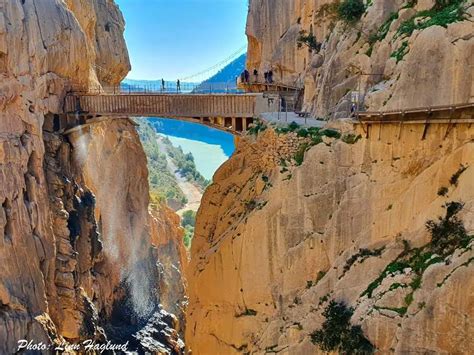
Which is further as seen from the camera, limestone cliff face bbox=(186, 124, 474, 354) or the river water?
the river water

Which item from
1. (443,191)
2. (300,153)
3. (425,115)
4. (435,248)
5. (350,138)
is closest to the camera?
(435,248)

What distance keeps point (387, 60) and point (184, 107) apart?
13002 mm

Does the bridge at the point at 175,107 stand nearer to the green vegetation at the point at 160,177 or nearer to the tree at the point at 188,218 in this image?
the green vegetation at the point at 160,177

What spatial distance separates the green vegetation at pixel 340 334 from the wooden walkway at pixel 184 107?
11.4 metres

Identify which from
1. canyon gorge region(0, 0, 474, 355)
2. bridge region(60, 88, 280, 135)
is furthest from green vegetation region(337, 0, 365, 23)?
bridge region(60, 88, 280, 135)

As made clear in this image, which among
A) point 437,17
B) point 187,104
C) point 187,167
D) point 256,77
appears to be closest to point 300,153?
point 437,17

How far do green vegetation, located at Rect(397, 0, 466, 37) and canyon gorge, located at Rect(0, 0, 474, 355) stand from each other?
7 centimetres

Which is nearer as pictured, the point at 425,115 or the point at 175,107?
the point at 425,115

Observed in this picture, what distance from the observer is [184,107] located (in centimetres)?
2756

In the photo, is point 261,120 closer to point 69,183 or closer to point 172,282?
point 69,183

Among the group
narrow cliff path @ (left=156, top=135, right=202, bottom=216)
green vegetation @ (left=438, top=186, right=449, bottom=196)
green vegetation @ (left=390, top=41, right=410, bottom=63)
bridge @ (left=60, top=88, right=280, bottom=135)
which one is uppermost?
green vegetation @ (left=390, top=41, right=410, bottom=63)

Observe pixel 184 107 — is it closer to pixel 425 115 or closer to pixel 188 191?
pixel 425 115

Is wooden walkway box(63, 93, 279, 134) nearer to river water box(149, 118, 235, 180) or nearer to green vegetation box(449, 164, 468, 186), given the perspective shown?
green vegetation box(449, 164, 468, 186)

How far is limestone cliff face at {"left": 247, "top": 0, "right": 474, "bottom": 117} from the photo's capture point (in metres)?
14.4
